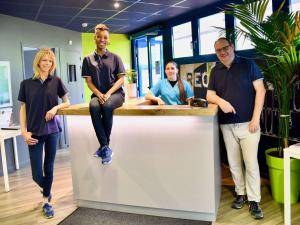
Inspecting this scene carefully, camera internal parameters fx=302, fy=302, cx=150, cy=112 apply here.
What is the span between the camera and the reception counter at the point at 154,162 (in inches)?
104

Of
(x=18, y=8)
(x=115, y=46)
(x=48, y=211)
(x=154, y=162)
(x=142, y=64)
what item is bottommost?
(x=48, y=211)

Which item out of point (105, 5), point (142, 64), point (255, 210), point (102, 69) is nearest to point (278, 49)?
point (255, 210)

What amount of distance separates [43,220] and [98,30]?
1.92 meters

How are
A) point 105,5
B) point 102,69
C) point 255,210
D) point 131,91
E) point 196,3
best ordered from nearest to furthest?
point 102,69 < point 255,210 < point 105,5 < point 196,3 < point 131,91

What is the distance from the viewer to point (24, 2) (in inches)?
168

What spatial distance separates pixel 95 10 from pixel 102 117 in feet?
10.0

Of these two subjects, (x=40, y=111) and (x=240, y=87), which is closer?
(x=240, y=87)

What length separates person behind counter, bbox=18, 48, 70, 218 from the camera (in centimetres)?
288

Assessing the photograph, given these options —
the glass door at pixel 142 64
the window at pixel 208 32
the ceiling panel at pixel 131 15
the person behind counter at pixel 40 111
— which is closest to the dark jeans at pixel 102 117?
the person behind counter at pixel 40 111

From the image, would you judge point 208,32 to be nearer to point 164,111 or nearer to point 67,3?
point 67,3

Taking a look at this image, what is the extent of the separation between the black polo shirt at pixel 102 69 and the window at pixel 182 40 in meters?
3.32

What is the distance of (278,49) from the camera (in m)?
2.83

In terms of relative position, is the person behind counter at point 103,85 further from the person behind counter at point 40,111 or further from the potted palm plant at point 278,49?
the potted palm plant at point 278,49

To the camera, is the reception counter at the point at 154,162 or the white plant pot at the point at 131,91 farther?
the white plant pot at the point at 131,91
